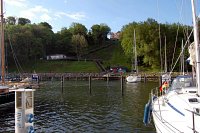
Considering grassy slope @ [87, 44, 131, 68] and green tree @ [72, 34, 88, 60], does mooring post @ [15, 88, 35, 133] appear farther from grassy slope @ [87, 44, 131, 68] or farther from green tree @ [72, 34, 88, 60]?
green tree @ [72, 34, 88, 60]

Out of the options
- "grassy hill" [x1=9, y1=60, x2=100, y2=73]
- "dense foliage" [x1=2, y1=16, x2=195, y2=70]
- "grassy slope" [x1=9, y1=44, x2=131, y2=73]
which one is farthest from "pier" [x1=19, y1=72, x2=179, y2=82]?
"grassy slope" [x1=9, y1=44, x2=131, y2=73]

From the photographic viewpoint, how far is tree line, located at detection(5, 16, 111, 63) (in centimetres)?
12056

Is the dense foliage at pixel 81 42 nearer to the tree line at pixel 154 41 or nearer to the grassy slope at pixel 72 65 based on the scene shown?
the tree line at pixel 154 41

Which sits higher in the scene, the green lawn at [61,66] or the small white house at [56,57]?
the small white house at [56,57]

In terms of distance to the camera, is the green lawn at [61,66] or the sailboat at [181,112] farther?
the green lawn at [61,66]

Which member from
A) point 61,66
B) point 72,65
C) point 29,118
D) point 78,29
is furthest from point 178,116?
point 78,29

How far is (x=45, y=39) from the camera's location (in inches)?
5438

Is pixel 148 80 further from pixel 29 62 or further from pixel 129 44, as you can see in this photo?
pixel 29 62

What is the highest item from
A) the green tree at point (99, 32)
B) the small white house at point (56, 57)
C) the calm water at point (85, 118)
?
the green tree at point (99, 32)

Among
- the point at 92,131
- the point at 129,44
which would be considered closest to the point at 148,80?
the point at 129,44

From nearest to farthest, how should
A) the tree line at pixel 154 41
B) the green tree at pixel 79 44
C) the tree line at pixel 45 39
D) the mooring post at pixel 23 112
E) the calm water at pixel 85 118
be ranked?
the mooring post at pixel 23 112 → the calm water at pixel 85 118 → the tree line at pixel 154 41 → the tree line at pixel 45 39 → the green tree at pixel 79 44

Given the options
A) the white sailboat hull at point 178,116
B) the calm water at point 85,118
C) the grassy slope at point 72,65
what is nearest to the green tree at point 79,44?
the grassy slope at point 72,65

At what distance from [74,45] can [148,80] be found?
59.5 m

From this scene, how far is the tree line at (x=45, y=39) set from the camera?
4747 inches
